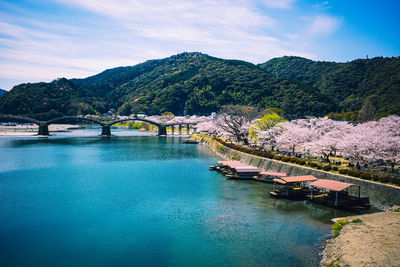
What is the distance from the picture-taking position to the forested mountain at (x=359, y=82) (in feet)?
220

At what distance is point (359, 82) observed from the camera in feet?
306

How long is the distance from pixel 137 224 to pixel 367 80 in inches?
3870

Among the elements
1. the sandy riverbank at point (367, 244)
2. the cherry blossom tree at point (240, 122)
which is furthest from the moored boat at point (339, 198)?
the cherry blossom tree at point (240, 122)

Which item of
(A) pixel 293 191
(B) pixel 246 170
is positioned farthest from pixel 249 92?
(A) pixel 293 191

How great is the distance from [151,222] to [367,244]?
12113 mm


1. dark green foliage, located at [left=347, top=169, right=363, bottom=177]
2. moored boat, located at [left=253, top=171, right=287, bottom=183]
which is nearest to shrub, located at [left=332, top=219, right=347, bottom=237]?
dark green foliage, located at [left=347, top=169, right=363, bottom=177]

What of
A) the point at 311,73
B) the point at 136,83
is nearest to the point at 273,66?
the point at 311,73

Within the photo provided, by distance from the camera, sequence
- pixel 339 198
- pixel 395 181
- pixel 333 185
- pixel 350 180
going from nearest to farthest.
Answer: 1. pixel 395 181
2. pixel 339 198
3. pixel 333 185
4. pixel 350 180

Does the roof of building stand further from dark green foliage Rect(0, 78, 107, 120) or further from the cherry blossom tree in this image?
dark green foliage Rect(0, 78, 107, 120)

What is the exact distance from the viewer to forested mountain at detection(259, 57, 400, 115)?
2645 inches

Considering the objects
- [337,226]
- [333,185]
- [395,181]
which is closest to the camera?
[337,226]

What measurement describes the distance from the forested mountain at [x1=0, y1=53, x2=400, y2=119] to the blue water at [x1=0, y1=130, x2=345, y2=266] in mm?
52066

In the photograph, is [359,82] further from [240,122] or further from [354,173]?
[354,173]

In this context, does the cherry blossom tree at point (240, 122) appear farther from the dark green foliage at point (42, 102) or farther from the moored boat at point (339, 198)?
the dark green foliage at point (42, 102)
